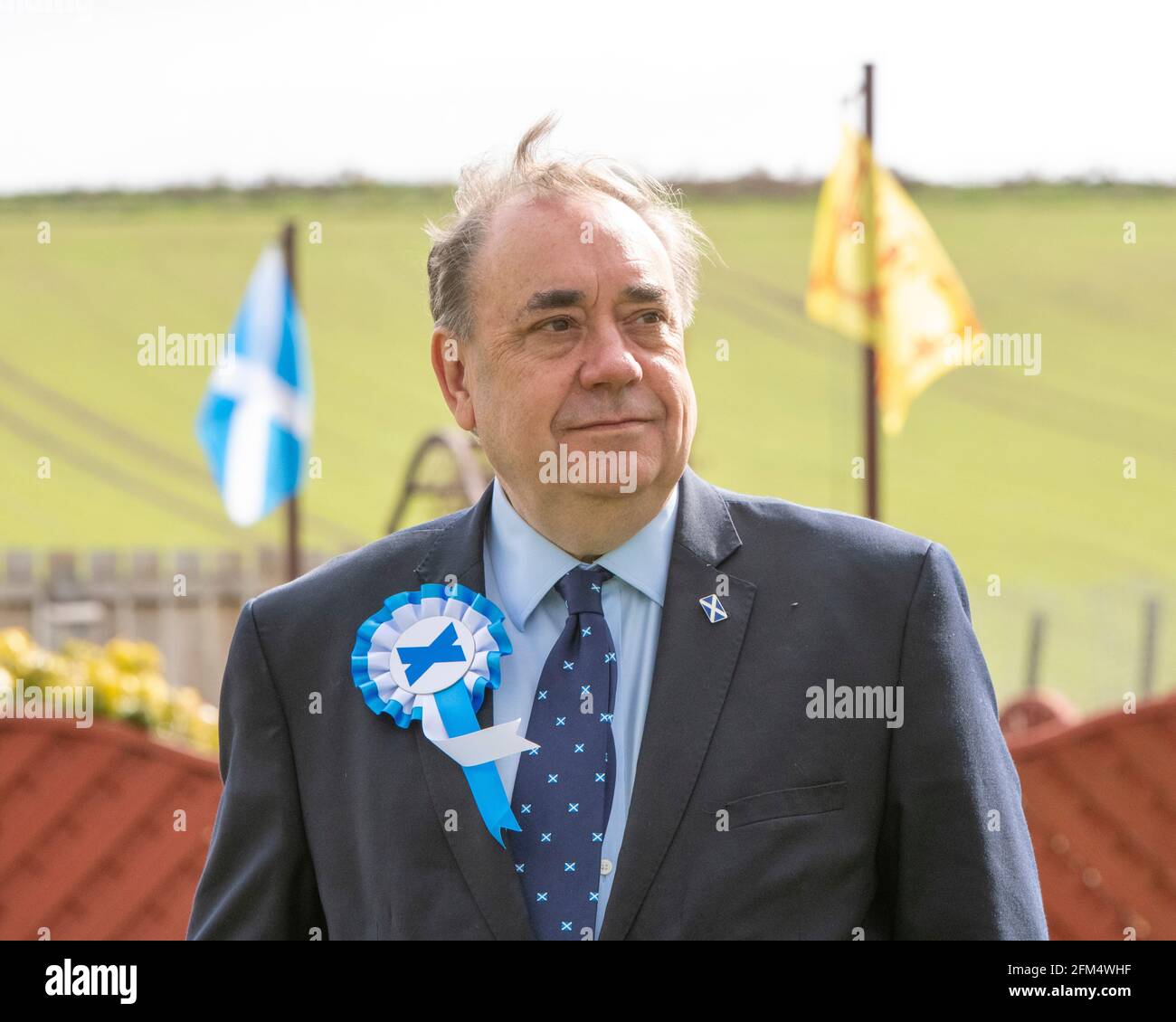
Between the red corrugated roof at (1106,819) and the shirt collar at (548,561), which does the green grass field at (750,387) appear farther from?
the shirt collar at (548,561)

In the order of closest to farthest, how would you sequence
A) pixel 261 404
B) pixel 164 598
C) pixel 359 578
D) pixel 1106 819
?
pixel 359 578, pixel 1106 819, pixel 261 404, pixel 164 598

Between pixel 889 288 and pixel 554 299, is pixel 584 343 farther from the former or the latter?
pixel 889 288

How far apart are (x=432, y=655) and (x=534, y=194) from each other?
0.60 m

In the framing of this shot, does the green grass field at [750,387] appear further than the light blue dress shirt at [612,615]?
Yes

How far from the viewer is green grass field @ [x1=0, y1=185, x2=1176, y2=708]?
1858 cm

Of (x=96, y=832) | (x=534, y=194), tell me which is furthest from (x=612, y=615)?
(x=96, y=832)

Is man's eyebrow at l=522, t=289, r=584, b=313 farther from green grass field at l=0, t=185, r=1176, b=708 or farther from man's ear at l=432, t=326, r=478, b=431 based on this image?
green grass field at l=0, t=185, r=1176, b=708

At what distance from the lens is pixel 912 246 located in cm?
545

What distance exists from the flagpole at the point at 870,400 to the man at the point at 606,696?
3186 millimetres

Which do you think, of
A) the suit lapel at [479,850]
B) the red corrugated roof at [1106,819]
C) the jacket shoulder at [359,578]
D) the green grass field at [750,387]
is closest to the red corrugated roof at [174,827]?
the red corrugated roof at [1106,819]

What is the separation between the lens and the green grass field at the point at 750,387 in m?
18.6

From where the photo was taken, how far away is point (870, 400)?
5.31m

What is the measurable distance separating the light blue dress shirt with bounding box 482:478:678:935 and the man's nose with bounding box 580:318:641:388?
0.21m
